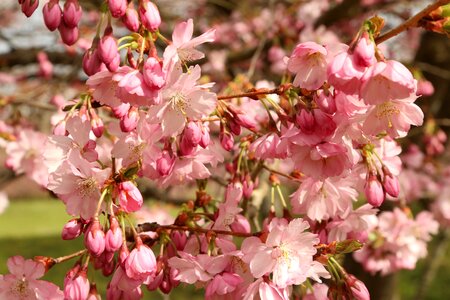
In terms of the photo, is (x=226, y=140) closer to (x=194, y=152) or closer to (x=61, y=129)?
(x=194, y=152)

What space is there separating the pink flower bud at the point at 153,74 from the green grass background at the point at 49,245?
0.88 m

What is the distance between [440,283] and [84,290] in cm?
812

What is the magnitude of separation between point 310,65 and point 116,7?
1.41ft

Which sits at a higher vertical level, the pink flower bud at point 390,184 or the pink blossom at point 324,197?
the pink flower bud at point 390,184

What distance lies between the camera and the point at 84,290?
138 centimetres

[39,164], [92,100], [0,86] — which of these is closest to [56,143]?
[92,100]

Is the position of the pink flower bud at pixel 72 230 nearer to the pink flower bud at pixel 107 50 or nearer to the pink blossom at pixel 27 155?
the pink flower bud at pixel 107 50

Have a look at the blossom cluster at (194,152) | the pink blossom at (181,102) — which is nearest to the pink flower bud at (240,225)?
the blossom cluster at (194,152)

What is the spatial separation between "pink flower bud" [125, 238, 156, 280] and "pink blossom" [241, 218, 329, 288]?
19cm

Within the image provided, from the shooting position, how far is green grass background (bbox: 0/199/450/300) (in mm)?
8180

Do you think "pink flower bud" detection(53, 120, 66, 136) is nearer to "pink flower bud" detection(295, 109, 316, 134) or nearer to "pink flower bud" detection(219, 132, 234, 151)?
"pink flower bud" detection(219, 132, 234, 151)

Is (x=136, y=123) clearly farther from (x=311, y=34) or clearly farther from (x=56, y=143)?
(x=311, y=34)

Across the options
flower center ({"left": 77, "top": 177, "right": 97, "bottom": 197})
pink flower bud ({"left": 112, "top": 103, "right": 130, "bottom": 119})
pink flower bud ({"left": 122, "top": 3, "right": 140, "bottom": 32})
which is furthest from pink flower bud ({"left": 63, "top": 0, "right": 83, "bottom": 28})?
flower center ({"left": 77, "top": 177, "right": 97, "bottom": 197})

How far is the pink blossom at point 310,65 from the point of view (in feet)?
4.31
